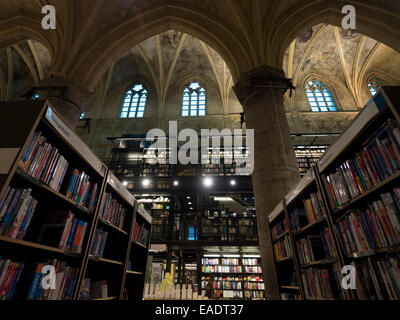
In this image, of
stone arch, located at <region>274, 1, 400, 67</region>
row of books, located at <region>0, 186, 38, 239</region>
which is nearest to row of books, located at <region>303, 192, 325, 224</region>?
row of books, located at <region>0, 186, 38, 239</region>

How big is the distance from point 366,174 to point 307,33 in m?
13.4

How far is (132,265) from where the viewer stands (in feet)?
12.5

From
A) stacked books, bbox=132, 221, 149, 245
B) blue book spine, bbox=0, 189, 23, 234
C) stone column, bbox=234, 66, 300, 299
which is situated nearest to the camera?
blue book spine, bbox=0, 189, 23, 234

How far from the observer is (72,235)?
2031 millimetres

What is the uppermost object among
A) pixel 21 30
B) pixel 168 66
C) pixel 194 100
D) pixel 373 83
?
pixel 168 66

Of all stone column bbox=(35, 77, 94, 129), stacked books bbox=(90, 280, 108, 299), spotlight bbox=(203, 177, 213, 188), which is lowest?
stacked books bbox=(90, 280, 108, 299)

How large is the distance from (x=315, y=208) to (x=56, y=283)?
260 cm

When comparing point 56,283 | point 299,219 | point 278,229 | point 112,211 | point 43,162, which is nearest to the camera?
point 43,162

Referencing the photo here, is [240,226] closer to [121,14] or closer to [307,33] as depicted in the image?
[121,14]

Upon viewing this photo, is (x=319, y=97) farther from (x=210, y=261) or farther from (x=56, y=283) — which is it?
(x=56, y=283)

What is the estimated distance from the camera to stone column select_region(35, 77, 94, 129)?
19.0ft

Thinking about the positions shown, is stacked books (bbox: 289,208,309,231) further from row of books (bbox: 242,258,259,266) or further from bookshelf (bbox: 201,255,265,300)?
row of books (bbox: 242,258,259,266)

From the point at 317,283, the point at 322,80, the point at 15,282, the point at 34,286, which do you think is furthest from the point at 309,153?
the point at 15,282
